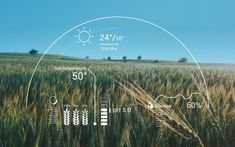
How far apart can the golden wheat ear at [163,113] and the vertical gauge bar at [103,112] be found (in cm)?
12

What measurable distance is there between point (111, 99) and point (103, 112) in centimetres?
8

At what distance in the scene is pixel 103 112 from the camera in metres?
2.22

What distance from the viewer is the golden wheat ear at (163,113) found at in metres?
2.17

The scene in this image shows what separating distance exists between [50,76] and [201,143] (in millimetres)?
754

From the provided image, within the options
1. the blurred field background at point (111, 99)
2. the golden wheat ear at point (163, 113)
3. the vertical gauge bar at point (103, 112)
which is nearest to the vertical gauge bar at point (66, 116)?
the blurred field background at point (111, 99)

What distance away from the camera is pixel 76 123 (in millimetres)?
2166

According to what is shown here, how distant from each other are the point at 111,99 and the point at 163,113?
0.80 ft

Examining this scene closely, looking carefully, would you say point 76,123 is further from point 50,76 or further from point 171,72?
point 171,72

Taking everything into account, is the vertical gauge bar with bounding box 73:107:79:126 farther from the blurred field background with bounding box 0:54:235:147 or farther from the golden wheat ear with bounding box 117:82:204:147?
the golden wheat ear with bounding box 117:82:204:147

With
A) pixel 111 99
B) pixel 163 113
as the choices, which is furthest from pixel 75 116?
pixel 163 113

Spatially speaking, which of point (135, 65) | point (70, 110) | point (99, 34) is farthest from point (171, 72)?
point (70, 110)

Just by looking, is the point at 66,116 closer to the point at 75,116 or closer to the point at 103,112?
the point at 75,116

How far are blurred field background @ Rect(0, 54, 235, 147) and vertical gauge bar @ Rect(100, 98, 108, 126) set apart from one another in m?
0.03

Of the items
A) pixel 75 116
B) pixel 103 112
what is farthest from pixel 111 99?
pixel 75 116
